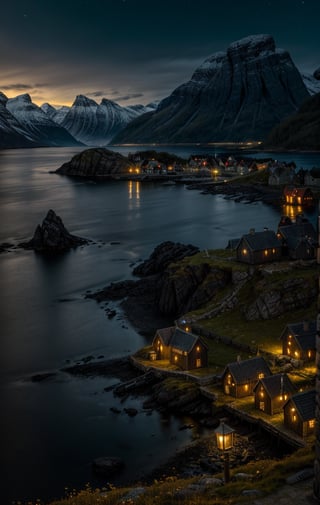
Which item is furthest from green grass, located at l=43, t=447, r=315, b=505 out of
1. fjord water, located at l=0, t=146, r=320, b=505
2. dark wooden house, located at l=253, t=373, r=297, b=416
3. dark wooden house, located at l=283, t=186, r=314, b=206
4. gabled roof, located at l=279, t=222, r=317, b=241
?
dark wooden house, located at l=283, t=186, r=314, b=206

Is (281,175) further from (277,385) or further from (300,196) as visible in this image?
(277,385)

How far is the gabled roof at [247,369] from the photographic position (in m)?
47.2

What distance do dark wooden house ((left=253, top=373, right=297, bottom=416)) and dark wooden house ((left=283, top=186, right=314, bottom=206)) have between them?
118 m

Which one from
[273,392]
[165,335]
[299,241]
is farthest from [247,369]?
[299,241]

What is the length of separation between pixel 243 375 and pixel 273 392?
3823mm

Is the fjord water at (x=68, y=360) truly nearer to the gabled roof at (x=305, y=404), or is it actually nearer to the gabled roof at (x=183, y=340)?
the gabled roof at (x=183, y=340)

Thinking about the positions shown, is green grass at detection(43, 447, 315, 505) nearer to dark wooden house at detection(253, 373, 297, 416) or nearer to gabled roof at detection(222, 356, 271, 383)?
dark wooden house at detection(253, 373, 297, 416)

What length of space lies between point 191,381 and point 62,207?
5412 inches

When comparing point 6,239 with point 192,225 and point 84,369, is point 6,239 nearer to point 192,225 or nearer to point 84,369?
point 192,225

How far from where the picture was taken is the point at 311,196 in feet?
515

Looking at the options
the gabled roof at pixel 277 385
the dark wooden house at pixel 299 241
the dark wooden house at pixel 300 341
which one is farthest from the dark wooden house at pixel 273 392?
the dark wooden house at pixel 299 241

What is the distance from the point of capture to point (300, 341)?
51.0 metres

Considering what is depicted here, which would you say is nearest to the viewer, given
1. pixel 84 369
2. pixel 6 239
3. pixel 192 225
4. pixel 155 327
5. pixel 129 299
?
pixel 84 369

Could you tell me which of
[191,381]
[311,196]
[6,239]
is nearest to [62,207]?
[6,239]
